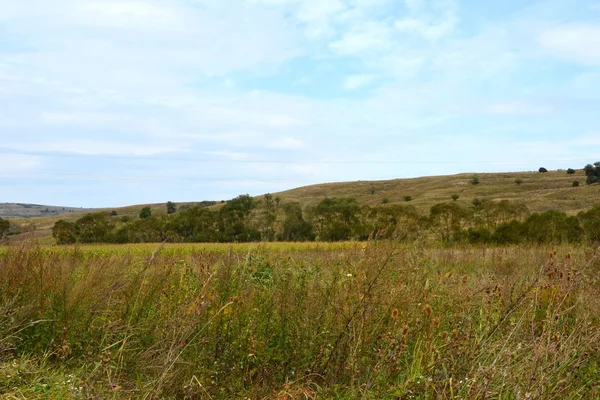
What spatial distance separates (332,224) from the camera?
35.6 m

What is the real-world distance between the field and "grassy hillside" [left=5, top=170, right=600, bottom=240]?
5441cm

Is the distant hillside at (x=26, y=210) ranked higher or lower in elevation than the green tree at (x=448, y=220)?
higher

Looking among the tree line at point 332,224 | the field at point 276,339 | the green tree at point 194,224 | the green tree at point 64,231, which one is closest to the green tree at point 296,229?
the tree line at point 332,224

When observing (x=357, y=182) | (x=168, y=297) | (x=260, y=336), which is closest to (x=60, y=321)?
(x=168, y=297)

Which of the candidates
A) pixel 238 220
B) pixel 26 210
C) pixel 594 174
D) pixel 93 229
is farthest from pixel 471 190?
pixel 26 210

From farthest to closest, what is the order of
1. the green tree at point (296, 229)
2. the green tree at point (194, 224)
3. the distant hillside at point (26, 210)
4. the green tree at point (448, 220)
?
the distant hillside at point (26, 210) → the green tree at point (194, 224) → the green tree at point (296, 229) → the green tree at point (448, 220)

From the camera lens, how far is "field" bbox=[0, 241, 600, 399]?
333 centimetres

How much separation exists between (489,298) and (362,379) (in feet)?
6.21

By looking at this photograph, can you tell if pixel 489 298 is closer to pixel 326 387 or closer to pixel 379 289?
pixel 379 289

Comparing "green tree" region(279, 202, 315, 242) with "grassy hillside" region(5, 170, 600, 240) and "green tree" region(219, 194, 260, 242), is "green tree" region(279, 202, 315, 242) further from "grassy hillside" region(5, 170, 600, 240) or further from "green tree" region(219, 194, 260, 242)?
"grassy hillside" region(5, 170, 600, 240)

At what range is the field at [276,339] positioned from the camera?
3.33 metres

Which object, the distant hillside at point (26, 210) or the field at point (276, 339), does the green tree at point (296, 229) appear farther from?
the distant hillside at point (26, 210)

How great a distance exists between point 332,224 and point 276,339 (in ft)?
103

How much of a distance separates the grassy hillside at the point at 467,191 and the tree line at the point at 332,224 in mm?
21845
